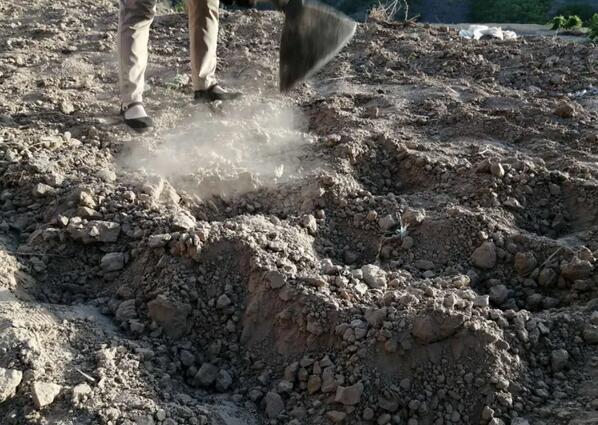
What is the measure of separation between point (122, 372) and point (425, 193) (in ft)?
5.20

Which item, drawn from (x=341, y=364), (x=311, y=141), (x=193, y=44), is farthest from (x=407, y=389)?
(x=193, y=44)

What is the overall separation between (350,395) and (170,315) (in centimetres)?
68

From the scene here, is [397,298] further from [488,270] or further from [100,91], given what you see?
[100,91]

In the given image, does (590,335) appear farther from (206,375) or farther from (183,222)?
(183,222)

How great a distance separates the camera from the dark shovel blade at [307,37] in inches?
126

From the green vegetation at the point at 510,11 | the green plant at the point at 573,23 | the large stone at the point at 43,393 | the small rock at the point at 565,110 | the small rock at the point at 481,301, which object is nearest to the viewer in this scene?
the large stone at the point at 43,393

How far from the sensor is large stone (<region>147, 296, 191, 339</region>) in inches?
86.6

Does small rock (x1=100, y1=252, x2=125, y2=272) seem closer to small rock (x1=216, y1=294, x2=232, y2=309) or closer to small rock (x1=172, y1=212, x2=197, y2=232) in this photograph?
small rock (x1=172, y1=212, x2=197, y2=232)

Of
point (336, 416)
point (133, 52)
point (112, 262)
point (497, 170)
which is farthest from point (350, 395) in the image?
point (133, 52)

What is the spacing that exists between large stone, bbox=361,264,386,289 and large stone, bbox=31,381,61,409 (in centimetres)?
105

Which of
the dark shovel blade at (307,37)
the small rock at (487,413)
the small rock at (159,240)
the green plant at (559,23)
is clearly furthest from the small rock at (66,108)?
the green plant at (559,23)

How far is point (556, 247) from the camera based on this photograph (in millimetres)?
2545

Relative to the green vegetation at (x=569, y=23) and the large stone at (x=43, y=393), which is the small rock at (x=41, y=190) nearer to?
the large stone at (x=43, y=393)

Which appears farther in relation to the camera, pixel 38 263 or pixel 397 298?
pixel 38 263
